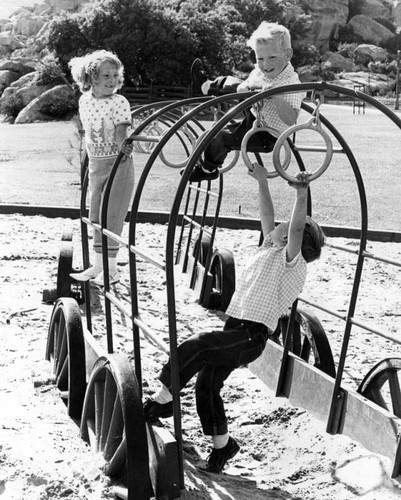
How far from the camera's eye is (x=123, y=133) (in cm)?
554

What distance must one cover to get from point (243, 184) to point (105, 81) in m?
7.69

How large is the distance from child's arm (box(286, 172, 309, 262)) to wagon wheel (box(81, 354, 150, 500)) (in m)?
0.81

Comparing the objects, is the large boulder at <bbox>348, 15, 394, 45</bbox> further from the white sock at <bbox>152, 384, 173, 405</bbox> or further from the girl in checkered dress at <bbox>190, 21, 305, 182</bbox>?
the white sock at <bbox>152, 384, 173, 405</bbox>

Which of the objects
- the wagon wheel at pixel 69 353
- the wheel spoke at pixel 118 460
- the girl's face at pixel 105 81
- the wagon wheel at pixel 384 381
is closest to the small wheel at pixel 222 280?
the girl's face at pixel 105 81

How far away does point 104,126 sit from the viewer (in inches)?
219

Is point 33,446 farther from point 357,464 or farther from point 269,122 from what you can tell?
point 269,122

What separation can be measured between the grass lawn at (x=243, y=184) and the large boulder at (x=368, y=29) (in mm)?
63997

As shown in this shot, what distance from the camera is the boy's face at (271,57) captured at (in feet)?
11.9

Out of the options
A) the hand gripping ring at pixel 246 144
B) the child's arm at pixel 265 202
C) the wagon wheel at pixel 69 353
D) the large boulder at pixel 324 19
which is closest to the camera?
the hand gripping ring at pixel 246 144

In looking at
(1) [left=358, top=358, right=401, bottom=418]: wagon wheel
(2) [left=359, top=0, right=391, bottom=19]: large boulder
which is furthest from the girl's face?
(2) [left=359, top=0, right=391, bottom=19]: large boulder

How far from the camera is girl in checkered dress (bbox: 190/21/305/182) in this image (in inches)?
143

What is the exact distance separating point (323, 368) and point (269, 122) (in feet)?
4.35

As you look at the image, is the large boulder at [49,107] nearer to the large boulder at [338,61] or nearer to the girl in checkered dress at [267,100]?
the girl in checkered dress at [267,100]

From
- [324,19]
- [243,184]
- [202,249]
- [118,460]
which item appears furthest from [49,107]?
[324,19]
